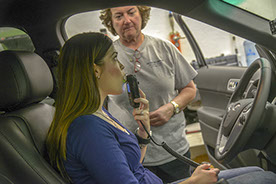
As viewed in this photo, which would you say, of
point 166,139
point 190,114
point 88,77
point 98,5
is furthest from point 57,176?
point 190,114

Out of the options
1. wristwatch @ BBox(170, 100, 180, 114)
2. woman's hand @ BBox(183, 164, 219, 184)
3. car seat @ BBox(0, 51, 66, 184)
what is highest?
car seat @ BBox(0, 51, 66, 184)

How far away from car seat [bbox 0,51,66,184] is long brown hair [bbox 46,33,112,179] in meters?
0.05

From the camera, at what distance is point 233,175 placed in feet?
3.97

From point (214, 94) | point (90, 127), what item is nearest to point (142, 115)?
point (90, 127)

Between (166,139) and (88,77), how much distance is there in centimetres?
67

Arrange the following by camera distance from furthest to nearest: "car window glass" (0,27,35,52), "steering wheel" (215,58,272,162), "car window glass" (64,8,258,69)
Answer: "car window glass" (64,8,258,69), "car window glass" (0,27,35,52), "steering wheel" (215,58,272,162)

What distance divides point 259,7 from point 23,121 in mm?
814

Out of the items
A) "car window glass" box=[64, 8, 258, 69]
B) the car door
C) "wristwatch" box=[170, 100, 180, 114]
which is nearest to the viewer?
"wristwatch" box=[170, 100, 180, 114]

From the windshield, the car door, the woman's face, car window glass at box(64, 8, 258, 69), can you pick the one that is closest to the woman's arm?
the woman's face

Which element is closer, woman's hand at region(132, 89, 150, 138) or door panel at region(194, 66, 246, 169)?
woman's hand at region(132, 89, 150, 138)

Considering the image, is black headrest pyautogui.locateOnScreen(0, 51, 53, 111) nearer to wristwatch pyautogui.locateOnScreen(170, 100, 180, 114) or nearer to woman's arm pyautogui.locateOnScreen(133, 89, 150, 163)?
woman's arm pyautogui.locateOnScreen(133, 89, 150, 163)

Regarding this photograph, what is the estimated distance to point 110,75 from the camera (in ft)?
3.27

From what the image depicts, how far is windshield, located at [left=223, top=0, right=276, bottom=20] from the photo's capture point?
932 mm

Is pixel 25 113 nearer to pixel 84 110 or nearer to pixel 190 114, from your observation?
pixel 84 110
